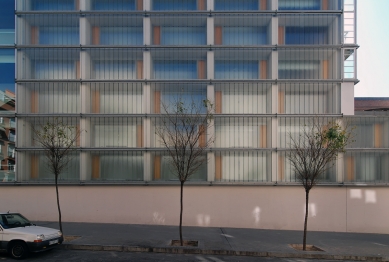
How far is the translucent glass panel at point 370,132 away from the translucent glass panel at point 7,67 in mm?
15842

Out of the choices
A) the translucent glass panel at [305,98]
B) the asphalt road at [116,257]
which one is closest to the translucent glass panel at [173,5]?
the translucent glass panel at [305,98]

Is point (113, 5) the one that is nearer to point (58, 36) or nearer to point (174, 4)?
point (174, 4)

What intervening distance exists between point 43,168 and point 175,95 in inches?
279

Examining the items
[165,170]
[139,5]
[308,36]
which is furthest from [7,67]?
[308,36]

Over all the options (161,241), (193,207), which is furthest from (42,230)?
(193,207)

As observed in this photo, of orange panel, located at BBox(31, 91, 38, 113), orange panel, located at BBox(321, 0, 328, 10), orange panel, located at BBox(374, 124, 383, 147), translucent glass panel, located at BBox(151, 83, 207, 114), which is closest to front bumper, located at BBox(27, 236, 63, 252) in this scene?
translucent glass panel, located at BBox(151, 83, 207, 114)

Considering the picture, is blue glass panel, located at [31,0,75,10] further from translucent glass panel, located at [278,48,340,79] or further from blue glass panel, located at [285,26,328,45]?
blue glass panel, located at [285,26,328,45]

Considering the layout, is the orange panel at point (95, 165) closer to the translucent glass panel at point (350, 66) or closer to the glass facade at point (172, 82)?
the glass facade at point (172, 82)

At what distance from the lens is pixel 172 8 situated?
16.3m

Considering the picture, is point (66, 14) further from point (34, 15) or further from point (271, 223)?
point (271, 223)

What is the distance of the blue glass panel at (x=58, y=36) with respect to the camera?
53.0 feet

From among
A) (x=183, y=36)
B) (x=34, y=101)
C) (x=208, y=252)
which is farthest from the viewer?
(x=183, y=36)

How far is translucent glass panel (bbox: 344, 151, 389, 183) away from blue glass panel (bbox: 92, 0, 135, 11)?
12455mm

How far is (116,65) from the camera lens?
1622cm
